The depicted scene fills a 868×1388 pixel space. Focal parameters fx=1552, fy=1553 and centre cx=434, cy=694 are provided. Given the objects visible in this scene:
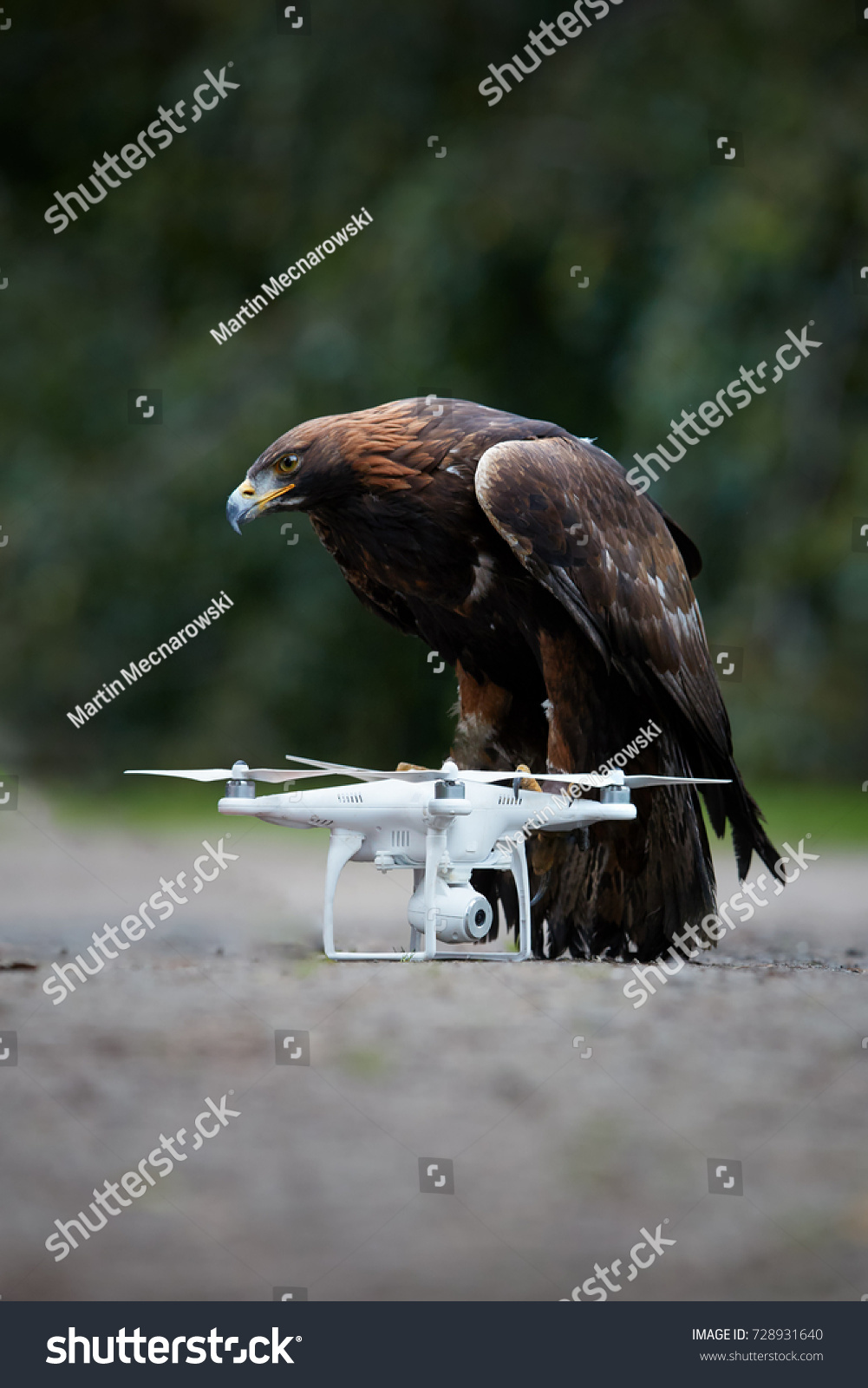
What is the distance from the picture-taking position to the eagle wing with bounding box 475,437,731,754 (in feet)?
15.6

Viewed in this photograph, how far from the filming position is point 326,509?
5109 mm

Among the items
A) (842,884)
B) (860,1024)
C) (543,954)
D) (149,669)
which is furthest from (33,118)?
(860,1024)

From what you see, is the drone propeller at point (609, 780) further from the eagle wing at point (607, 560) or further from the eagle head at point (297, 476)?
the eagle head at point (297, 476)

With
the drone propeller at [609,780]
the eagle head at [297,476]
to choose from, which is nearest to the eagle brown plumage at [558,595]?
the eagle head at [297,476]

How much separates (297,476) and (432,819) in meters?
1.33

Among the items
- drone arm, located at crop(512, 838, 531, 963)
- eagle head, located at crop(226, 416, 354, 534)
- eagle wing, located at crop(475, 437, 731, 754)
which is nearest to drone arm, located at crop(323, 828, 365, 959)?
drone arm, located at crop(512, 838, 531, 963)

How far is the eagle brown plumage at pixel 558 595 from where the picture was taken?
16.0ft

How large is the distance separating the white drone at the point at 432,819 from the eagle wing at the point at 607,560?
0.54 metres

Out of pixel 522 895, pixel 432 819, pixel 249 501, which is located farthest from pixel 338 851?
pixel 249 501

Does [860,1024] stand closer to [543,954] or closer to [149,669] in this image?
[543,954]

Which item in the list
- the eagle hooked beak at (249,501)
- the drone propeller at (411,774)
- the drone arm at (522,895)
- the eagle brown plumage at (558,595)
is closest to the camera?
the drone propeller at (411,774)

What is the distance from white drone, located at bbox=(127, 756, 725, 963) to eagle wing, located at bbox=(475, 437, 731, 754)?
54 cm

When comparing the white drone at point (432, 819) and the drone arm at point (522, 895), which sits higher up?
the white drone at point (432, 819)

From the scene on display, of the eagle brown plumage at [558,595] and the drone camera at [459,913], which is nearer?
the drone camera at [459,913]
